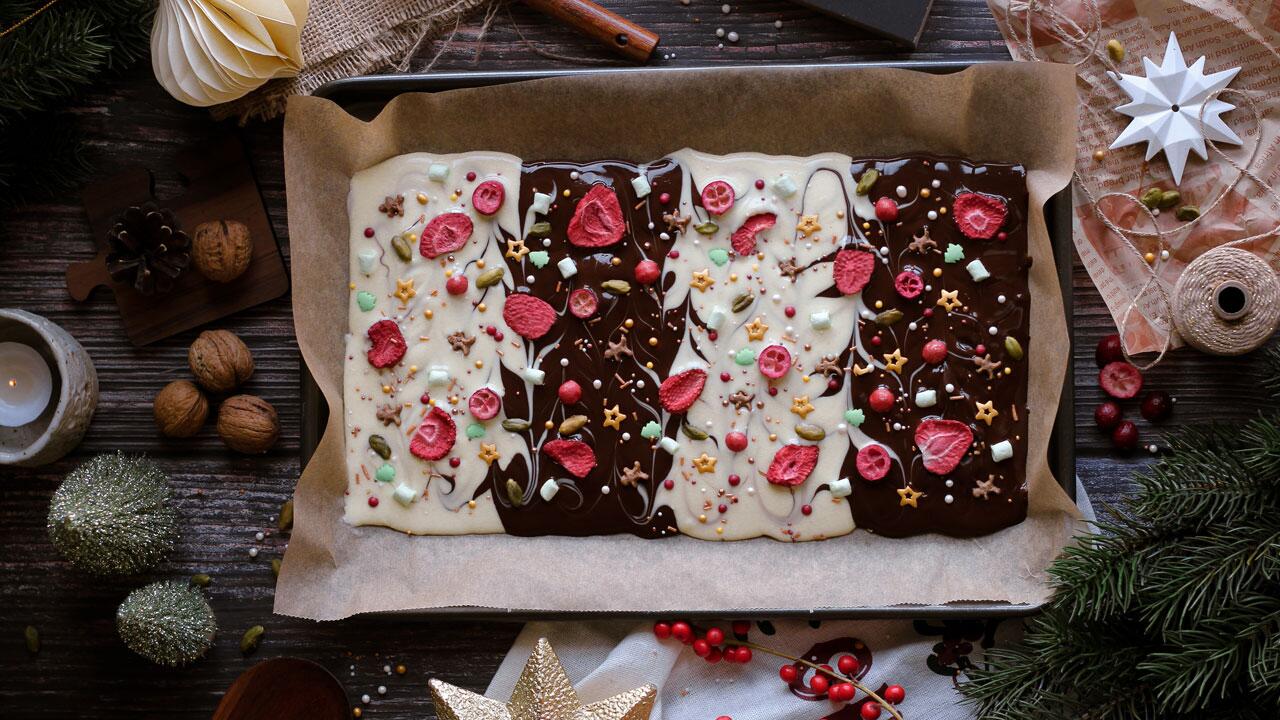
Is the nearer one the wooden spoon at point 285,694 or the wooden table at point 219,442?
the wooden spoon at point 285,694

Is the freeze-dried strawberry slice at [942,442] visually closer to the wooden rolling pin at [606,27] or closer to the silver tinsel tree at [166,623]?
the wooden rolling pin at [606,27]

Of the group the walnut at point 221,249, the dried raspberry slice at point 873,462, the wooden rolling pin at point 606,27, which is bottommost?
the dried raspberry slice at point 873,462

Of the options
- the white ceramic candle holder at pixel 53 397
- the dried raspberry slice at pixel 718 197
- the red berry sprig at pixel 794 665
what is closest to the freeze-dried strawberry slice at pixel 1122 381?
the red berry sprig at pixel 794 665

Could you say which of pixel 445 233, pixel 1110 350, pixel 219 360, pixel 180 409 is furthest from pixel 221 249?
pixel 1110 350

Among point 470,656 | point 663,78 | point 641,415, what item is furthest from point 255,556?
point 663,78

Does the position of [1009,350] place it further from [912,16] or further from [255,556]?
[255,556]

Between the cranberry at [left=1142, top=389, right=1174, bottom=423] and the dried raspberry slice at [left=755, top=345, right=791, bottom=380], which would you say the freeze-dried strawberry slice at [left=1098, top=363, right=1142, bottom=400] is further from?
the dried raspberry slice at [left=755, top=345, right=791, bottom=380]

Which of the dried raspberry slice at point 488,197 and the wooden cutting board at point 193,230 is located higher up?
the dried raspberry slice at point 488,197
